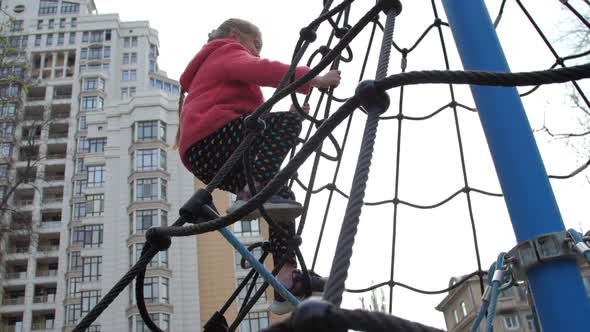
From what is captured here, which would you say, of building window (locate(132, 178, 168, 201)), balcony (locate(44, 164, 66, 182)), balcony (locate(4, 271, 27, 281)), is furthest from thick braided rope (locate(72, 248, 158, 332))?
balcony (locate(44, 164, 66, 182))

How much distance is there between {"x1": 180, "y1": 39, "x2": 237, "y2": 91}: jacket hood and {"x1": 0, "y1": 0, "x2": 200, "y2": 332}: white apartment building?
7.63 m

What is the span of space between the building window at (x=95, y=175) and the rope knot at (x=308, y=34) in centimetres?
1413

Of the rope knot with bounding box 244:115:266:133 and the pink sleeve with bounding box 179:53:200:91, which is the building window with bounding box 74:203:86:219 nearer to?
the pink sleeve with bounding box 179:53:200:91

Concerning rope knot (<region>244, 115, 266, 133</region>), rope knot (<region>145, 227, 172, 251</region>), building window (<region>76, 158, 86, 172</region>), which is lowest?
rope knot (<region>145, 227, 172, 251</region>)

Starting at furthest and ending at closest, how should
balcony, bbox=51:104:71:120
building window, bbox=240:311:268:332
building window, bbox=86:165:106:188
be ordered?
balcony, bbox=51:104:71:120 < building window, bbox=86:165:106:188 < building window, bbox=240:311:268:332

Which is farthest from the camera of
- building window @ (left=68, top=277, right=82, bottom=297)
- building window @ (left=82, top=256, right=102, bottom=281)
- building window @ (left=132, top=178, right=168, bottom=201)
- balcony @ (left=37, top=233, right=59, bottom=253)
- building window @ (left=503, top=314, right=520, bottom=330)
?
building window @ (left=503, top=314, right=520, bottom=330)

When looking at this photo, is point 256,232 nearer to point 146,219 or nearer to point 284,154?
point 146,219

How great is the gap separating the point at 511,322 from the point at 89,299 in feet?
40.1

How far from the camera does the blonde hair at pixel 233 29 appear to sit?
1.24 meters

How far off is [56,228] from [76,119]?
11.8 feet

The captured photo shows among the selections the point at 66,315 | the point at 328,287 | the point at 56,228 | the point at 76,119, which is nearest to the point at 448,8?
the point at 328,287

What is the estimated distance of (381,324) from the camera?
277mm

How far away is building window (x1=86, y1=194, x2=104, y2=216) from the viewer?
13.9 metres

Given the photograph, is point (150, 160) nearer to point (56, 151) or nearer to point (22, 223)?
point (22, 223)
